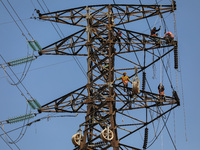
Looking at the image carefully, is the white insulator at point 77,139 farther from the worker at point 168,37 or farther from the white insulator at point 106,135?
the worker at point 168,37

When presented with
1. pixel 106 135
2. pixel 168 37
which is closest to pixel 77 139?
pixel 106 135

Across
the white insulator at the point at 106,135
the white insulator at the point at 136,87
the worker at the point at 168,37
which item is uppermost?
the worker at the point at 168,37

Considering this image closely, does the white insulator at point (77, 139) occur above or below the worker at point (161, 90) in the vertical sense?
below

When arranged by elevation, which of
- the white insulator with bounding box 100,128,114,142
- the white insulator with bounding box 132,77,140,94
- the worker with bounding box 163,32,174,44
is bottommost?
the white insulator with bounding box 100,128,114,142

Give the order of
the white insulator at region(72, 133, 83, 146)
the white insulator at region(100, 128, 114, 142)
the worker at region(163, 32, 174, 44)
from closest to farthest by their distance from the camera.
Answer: the white insulator at region(100, 128, 114, 142), the white insulator at region(72, 133, 83, 146), the worker at region(163, 32, 174, 44)

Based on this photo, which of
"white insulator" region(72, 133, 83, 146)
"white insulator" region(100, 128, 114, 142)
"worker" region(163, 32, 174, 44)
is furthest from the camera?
"worker" region(163, 32, 174, 44)

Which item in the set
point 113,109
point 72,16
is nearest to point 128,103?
point 113,109

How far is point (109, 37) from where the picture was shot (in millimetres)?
39219

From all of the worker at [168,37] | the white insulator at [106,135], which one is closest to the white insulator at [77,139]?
the white insulator at [106,135]

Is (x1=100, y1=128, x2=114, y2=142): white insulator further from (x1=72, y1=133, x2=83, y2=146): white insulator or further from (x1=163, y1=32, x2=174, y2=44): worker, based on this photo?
(x1=163, y1=32, x2=174, y2=44): worker

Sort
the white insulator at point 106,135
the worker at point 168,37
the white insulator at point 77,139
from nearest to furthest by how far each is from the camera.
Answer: the white insulator at point 106,135 → the white insulator at point 77,139 → the worker at point 168,37

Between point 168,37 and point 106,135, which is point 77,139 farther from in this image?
point 168,37

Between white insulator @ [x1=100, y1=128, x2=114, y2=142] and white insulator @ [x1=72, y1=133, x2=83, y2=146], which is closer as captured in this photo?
white insulator @ [x1=100, y1=128, x2=114, y2=142]

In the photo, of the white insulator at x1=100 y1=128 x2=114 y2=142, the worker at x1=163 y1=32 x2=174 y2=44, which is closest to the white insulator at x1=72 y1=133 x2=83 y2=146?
the white insulator at x1=100 y1=128 x2=114 y2=142
